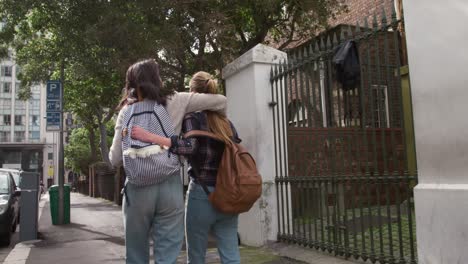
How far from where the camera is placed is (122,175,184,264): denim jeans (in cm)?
302

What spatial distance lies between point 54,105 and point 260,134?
25.0 ft

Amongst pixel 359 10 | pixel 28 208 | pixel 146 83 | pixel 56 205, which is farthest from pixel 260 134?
pixel 359 10

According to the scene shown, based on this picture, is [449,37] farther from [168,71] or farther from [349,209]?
[168,71]

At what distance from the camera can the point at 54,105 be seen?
1215 centimetres

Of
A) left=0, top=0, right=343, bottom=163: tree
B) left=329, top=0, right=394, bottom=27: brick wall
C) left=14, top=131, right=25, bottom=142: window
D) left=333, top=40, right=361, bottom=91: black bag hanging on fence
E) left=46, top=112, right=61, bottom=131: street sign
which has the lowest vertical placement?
left=333, top=40, right=361, bottom=91: black bag hanging on fence

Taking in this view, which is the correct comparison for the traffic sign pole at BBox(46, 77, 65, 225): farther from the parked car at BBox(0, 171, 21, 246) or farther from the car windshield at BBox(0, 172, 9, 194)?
the parked car at BBox(0, 171, 21, 246)

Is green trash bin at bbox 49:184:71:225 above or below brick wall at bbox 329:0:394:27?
below

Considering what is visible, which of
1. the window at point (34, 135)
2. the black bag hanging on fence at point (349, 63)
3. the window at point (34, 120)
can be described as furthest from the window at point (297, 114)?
the window at point (34, 135)

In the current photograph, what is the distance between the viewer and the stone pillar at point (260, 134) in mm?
6305

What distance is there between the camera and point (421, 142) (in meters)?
4.06

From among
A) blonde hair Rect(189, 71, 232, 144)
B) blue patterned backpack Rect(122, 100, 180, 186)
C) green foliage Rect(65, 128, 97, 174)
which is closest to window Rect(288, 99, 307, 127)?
blonde hair Rect(189, 71, 232, 144)

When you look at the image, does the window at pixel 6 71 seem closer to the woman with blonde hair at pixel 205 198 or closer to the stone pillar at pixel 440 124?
the woman with blonde hair at pixel 205 198

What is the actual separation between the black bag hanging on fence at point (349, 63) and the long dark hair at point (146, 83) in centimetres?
215

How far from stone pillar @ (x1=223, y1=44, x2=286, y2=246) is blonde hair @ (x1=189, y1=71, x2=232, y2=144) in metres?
2.86
